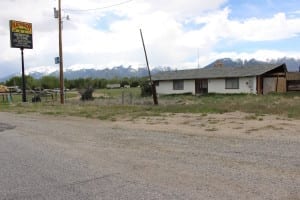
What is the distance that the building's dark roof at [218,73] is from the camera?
45.5 meters

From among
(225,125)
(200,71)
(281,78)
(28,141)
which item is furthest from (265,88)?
(28,141)

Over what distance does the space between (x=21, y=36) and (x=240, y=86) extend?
2271cm

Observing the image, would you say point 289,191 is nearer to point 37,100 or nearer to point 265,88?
point 37,100

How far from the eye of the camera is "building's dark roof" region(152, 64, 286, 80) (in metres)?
45.5

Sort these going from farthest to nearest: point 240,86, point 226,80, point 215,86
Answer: point 215,86 → point 226,80 → point 240,86

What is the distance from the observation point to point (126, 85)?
352 feet

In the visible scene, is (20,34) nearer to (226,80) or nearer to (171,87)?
(171,87)

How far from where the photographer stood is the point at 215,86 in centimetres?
4859

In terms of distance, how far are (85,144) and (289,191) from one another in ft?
→ 22.8

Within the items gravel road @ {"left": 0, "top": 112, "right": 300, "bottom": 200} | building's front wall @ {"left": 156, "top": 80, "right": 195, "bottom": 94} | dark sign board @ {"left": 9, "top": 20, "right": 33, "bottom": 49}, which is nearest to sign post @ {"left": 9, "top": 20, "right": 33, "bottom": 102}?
dark sign board @ {"left": 9, "top": 20, "right": 33, "bottom": 49}

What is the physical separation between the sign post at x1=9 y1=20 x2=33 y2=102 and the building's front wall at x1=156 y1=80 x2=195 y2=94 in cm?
1897

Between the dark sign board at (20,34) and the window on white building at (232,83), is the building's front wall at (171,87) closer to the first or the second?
the window on white building at (232,83)

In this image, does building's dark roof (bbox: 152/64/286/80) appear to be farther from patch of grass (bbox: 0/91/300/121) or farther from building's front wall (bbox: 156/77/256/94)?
patch of grass (bbox: 0/91/300/121)

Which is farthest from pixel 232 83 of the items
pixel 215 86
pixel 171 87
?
pixel 171 87
